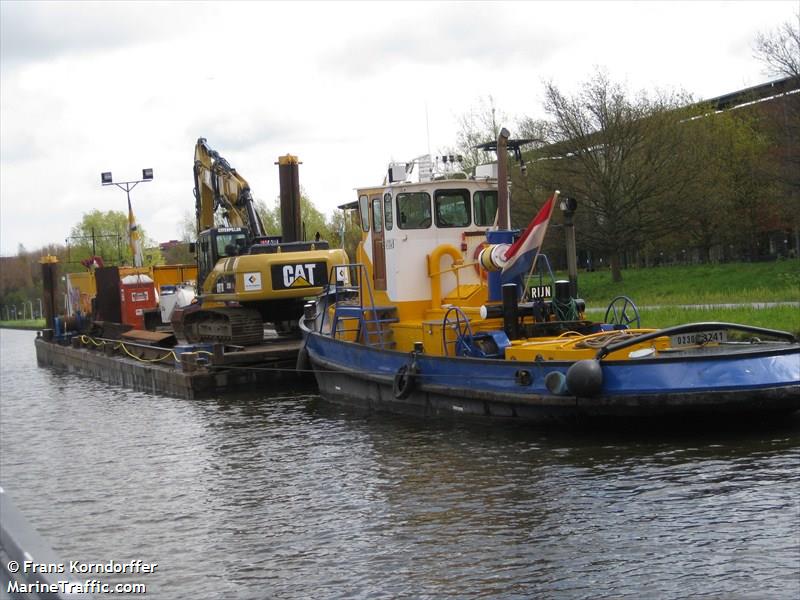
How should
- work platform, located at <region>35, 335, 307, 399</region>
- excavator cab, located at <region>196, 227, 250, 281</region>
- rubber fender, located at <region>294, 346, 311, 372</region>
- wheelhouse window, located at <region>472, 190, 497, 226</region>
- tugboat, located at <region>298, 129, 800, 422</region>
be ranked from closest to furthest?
tugboat, located at <region>298, 129, 800, 422</region>, wheelhouse window, located at <region>472, 190, 497, 226</region>, rubber fender, located at <region>294, 346, 311, 372</region>, work platform, located at <region>35, 335, 307, 399</region>, excavator cab, located at <region>196, 227, 250, 281</region>

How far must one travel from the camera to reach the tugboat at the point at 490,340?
472 inches

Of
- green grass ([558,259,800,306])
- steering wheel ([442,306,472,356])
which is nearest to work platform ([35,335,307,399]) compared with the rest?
steering wheel ([442,306,472,356])

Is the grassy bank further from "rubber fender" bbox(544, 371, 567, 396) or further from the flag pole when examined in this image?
"rubber fender" bbox(544, 371, 567, 396)

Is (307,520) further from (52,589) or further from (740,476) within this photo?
(52,589)

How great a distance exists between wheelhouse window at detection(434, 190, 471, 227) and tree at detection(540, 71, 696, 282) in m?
24.0

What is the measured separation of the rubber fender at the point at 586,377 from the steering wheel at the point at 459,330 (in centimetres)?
244

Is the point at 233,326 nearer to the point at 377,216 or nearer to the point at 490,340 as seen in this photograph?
the point at 377,216

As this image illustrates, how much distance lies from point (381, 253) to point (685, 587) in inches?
389

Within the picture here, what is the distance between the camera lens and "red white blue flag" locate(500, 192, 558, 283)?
45.4 feet

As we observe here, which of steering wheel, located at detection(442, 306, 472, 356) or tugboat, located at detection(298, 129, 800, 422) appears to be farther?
steering wheel, located at detection(442, 306, 472, 356)

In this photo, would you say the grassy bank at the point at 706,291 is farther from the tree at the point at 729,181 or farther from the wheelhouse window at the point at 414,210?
the wheelhouse window at the point at 414,210

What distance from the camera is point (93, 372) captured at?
30.3 meters

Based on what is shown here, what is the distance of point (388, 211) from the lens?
16.7 m

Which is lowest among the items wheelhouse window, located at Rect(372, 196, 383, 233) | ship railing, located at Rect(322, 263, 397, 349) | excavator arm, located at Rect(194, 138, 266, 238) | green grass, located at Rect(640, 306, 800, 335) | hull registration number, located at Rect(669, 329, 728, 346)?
green grass, located at Rect(640, 306, 800, 335)
